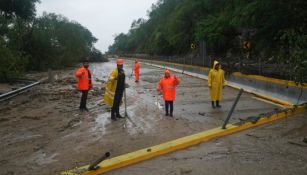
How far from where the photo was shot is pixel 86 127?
9.98m

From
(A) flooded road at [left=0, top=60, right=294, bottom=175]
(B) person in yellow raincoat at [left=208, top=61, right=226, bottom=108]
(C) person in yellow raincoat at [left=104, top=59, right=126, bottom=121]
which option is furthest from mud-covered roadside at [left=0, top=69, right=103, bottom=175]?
(B) person in yellow raincoat at [left=208, top=61, right=226, bottom=108]

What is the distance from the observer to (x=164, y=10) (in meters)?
95.6

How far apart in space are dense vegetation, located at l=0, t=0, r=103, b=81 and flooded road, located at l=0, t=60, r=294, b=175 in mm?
7366

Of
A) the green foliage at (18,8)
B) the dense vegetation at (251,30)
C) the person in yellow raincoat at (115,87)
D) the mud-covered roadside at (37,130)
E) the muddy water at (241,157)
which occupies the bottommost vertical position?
the mud-covered roadside at (37,130)

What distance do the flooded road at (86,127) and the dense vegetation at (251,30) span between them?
259 cm

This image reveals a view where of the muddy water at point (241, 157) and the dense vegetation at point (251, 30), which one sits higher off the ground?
the dense vegetation at point (251, 30)

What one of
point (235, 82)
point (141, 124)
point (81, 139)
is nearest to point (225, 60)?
point (235, 82)

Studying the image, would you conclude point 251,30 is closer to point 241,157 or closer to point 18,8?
point 18,8

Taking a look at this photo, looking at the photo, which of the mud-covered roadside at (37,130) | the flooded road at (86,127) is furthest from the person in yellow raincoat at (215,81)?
the mud-covered roadside at (37,130)

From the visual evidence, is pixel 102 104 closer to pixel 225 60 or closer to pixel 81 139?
pixel 81 139

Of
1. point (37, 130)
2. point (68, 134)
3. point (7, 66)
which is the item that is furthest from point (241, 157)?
point (7, 66)

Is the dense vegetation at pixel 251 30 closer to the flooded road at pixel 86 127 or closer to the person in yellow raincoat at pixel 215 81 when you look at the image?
the person in yellow raincoat at pixel 215 81

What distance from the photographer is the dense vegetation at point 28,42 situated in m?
22.7

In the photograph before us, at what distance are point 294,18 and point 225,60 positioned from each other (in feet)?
17.2
